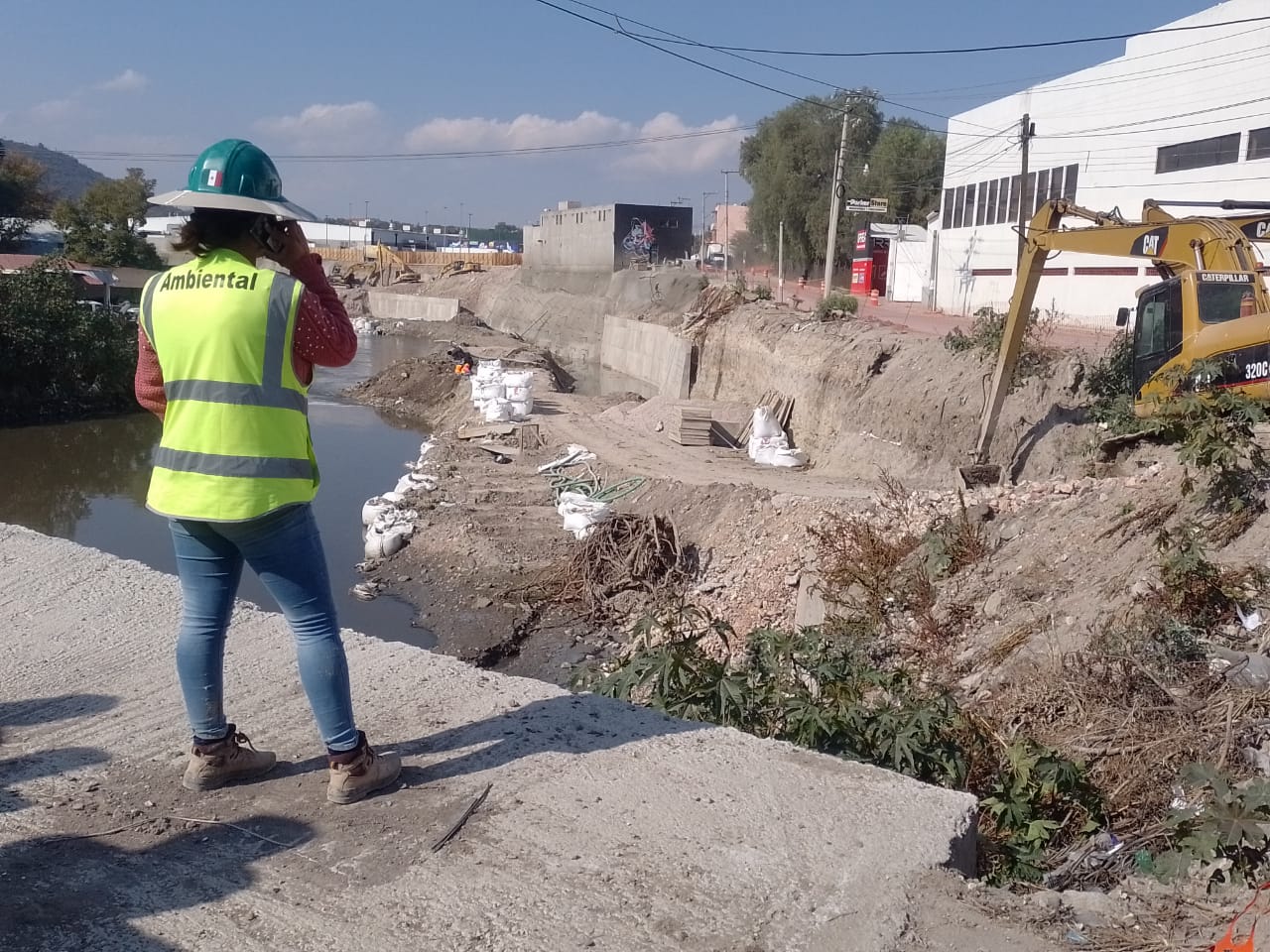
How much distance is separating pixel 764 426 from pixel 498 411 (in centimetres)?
589

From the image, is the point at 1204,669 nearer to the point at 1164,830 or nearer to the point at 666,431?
the point at 1164,830

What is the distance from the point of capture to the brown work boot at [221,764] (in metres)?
3.27

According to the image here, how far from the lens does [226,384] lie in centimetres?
293

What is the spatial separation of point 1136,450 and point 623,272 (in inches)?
1313

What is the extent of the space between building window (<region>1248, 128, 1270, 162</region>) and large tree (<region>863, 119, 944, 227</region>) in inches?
1105

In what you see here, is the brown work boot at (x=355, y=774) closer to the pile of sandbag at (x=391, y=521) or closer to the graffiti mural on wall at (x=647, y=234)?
the pile of sandbag at (x=391, y=521)

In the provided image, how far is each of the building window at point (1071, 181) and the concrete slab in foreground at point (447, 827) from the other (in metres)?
30.8

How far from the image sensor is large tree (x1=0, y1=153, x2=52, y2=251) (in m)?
47.1

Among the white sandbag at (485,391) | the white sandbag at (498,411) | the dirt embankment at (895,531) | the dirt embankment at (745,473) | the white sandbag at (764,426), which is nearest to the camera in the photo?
the dirt embankment at (895,531)

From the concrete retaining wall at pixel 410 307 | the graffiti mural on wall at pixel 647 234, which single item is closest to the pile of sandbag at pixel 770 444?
the graffiti mural on wall at pixel 647 234

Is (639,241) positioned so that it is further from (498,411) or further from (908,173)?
(498,411)

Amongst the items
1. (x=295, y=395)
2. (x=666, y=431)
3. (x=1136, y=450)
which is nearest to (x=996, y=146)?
(x=666, y=431)

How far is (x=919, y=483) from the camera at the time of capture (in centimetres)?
1543

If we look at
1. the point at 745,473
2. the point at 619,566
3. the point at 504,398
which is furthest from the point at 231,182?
the point at 504,398
